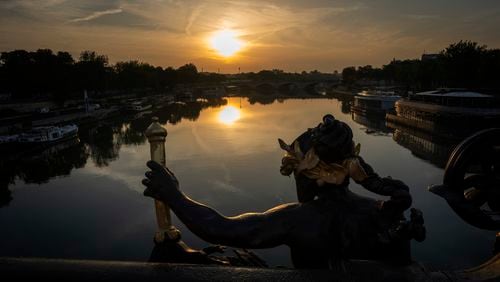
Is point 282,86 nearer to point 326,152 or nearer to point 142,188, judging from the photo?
point 142,188

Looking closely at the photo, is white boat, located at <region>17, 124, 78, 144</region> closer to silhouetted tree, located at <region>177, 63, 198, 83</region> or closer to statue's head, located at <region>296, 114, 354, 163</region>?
statue's head, located at <region>296, 114, 354, 163</region>

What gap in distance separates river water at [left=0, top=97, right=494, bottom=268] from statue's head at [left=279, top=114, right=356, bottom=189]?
112 cm

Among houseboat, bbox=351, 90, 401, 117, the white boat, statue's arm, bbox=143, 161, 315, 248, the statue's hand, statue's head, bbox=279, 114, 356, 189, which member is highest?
statue's head, bbox=279, 114, 356, 189

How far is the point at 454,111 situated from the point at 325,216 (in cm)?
3067

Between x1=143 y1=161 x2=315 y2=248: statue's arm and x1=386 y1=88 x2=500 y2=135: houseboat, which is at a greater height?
x1=143 y1=161 x2=315 y2=248: statue's arm

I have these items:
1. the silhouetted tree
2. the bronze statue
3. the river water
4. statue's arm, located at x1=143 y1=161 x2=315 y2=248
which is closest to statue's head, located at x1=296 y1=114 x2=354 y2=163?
the bronze statue

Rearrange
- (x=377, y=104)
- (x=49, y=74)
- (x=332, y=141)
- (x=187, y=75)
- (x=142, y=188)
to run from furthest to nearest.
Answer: (x=187, y=75) → (x=377, y=104) → (x=49, y=74) → (x=142, y=188) → (x=332, y=141)

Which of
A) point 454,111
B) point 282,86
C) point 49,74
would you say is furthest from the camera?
point 282,86

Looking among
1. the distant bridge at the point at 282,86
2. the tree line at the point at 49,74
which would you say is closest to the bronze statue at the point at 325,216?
the tree line at the point at 49,74

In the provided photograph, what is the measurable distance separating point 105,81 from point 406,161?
5199cm

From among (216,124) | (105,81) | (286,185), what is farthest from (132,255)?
(105,81)

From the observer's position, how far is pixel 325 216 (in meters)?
2.16

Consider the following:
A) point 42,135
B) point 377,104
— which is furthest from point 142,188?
point 377,104

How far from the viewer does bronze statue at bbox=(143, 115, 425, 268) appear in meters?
2.10
